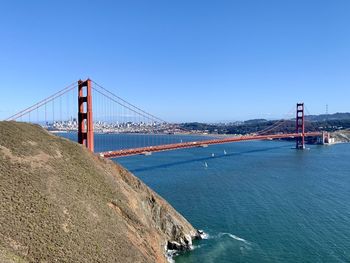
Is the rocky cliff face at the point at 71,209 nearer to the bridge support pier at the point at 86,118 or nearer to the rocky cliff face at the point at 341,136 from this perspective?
the bridge support pier at the point at 86,118

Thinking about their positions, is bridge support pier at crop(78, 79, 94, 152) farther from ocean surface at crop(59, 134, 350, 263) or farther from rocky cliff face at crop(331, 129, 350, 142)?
rocky cliff face at crop(331, 129, 350, 142)

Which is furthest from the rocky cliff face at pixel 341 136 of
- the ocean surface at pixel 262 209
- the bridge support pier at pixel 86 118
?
the bridge support pier at pixel 86 118

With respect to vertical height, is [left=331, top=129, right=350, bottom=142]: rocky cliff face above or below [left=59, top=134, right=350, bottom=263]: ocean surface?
above

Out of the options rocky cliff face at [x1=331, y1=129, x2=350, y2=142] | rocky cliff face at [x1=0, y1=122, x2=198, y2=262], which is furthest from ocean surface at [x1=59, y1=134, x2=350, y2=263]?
rocky cliff face at [x1=331, y1=129, x2=350, y2=142]

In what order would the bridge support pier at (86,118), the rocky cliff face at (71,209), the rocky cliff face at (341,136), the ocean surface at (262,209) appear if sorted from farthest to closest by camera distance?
the rocky cliff face at (341,136), the bridge support pier at (86,118), the ocean surface at (262,209), the rocky cliff face at (71,209)

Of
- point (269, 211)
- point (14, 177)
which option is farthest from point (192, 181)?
point (14, 177)

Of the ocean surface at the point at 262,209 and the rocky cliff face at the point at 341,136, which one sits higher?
the rocky cliff face at the point at 341,136
